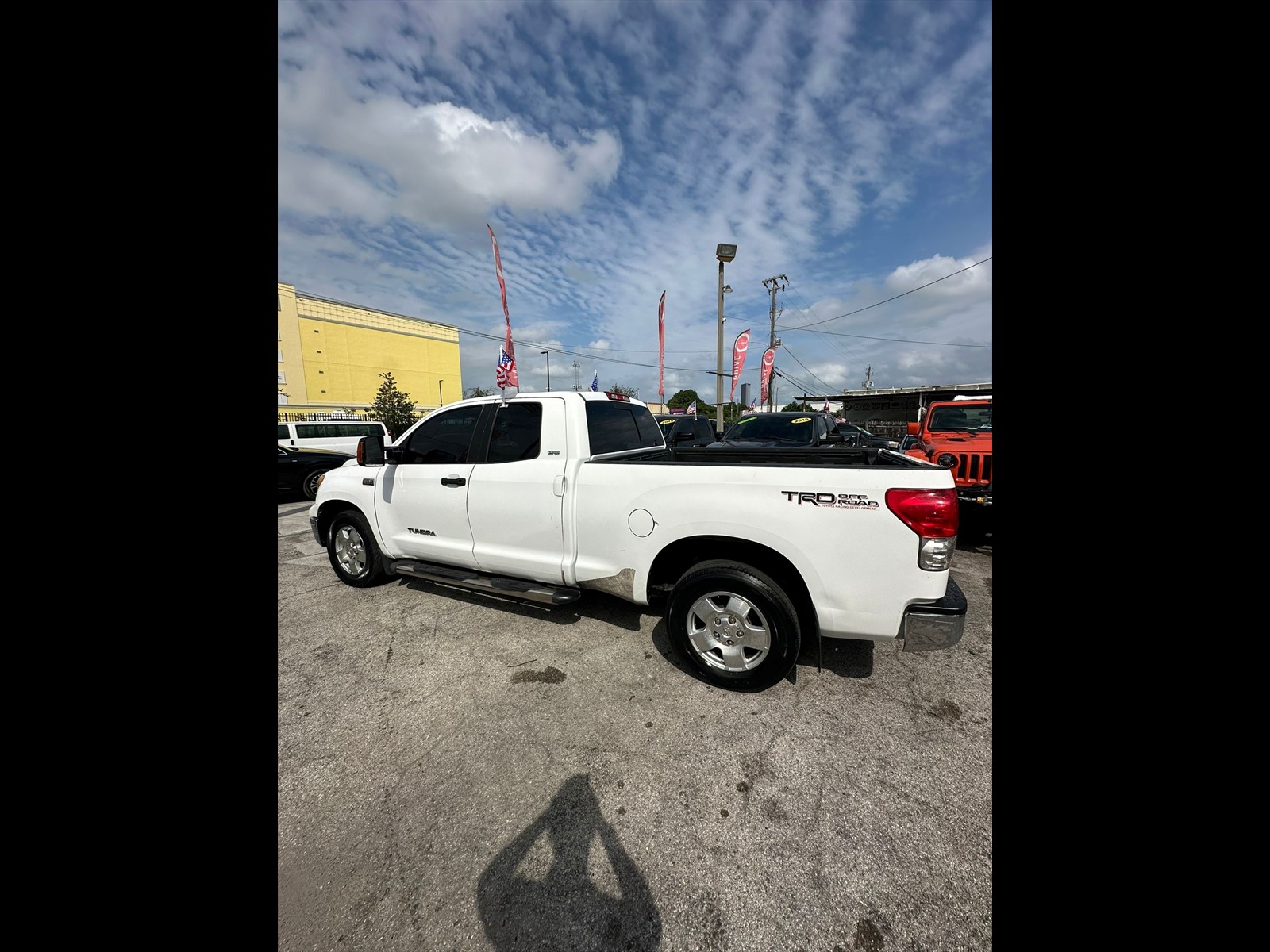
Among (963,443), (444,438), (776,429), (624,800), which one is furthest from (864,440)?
(624,800)

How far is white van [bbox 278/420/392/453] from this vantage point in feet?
39.8

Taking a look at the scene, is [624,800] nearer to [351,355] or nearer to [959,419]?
[959,419]

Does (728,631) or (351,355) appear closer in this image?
(728,631)

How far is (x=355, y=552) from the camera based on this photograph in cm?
489

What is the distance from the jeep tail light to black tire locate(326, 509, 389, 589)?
4455 mm

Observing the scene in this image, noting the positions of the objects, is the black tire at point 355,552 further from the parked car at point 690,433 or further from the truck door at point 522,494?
the parked car at point 690,433

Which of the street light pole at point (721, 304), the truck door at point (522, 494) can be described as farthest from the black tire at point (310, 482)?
the street light pole at point (721, 304)

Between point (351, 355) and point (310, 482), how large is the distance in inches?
1181

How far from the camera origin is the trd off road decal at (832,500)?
2.59m
